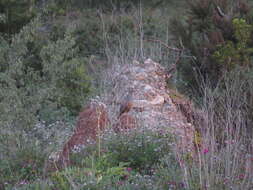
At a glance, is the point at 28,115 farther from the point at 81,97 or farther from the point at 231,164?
the point at 231,164

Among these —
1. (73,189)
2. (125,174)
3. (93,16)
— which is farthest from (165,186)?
(93,16)

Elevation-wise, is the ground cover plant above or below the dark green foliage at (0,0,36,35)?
below

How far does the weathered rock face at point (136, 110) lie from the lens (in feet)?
21.7

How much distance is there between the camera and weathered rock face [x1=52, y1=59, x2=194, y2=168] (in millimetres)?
6625

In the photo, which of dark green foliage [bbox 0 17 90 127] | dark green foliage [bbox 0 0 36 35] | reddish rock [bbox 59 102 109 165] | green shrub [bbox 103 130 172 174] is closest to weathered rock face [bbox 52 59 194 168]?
reddish rock [bbox 59 102 109 165]

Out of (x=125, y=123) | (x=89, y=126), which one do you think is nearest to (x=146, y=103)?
(x=125, y=123)

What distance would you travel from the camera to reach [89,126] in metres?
6.82

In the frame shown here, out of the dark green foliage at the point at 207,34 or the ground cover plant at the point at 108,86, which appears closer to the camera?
the ground cover plant at the point at 108,86

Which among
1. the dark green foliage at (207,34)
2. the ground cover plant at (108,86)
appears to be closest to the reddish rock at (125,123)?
the ground cover plant at (108,86)

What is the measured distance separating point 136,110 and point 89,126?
3.16 feet

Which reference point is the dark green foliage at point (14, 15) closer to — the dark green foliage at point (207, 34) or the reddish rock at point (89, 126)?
the dark green foliage at point (207, 34)

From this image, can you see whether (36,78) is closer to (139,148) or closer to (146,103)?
(146,103)

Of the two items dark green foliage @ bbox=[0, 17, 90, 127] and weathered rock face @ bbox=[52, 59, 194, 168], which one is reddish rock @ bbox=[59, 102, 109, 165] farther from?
dark green foliage @ bbox=[0, 17, 90, 127]

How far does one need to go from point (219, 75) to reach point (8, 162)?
523 centimetres
